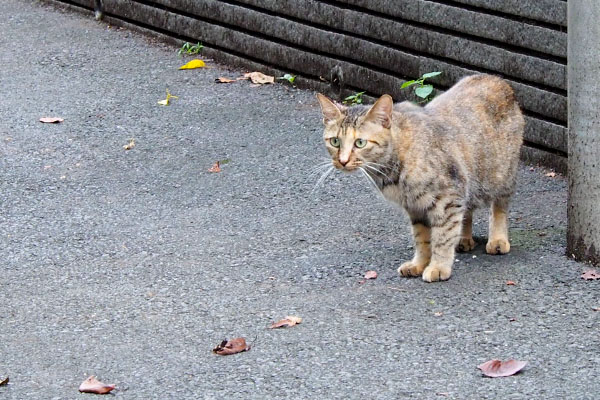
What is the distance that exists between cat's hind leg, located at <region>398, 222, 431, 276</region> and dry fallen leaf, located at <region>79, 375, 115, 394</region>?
1.68 m

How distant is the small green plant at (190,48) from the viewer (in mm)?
9617

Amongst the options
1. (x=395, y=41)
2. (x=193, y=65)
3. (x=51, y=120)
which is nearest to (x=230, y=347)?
(x=395, y=41)

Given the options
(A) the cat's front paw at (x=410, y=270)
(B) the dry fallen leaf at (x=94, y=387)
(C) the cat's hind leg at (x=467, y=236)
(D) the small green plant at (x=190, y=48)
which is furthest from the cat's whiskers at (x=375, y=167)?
(D) the small green plant at (x=190, y=48)

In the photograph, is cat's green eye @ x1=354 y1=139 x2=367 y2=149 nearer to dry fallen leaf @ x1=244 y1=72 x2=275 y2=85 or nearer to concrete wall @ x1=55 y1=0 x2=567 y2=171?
concrete wall @ x1=55 y1=0 x2=567 y2=171

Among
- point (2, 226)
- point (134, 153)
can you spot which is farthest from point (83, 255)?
point (134, 153)

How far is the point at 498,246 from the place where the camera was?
215 inches

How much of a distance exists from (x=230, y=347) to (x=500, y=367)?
1124 millimetres

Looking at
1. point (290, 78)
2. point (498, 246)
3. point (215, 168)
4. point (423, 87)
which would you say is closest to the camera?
point (498, 246)

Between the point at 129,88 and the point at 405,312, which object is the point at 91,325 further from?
the point at 129,88

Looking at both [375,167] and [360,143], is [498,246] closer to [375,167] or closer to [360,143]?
[375,167]

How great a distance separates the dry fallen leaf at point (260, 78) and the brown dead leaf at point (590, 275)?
4.22 m

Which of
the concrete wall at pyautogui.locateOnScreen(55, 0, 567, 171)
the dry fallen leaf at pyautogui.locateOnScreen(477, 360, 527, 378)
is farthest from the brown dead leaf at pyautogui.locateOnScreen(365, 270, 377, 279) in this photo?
the concrete wall at pyautogui.locateOnScreen(55, 0, 567, 171)

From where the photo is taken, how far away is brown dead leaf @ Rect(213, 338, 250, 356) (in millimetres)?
4461

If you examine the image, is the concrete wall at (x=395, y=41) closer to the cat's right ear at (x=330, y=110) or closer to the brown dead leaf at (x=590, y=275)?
the brown dead leaf at (x=590, y=275)
